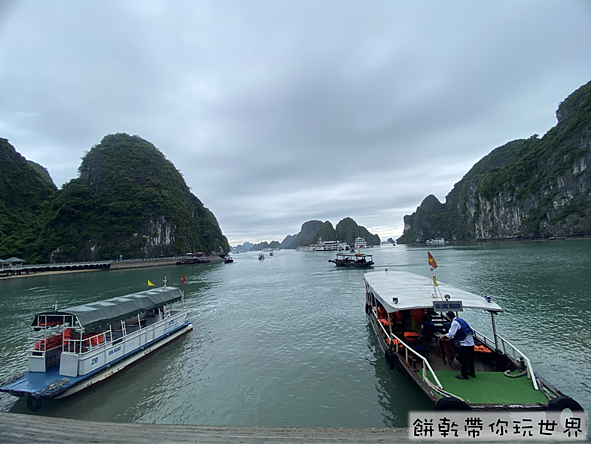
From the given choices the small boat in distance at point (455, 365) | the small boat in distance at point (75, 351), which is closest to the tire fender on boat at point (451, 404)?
the small boat in distance at point (455, 365)

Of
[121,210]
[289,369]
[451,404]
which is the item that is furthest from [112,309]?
[121,210]

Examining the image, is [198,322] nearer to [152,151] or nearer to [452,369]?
[452,369]

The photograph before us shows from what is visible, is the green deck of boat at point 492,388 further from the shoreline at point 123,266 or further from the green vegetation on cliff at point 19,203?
the green vegetation on cliff at point 19,203

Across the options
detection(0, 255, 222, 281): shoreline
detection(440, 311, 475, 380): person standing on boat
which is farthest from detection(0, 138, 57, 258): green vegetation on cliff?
detection(440, 311, 475, 380): person standing on boat

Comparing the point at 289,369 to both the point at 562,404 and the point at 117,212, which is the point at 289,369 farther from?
the point at 117,212

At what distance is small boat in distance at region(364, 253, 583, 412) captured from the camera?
6.41 meters

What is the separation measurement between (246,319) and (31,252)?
283 feet

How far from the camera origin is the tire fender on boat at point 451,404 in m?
6.32

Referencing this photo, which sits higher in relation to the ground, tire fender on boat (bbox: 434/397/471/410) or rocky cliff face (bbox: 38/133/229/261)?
rocky cliff face (bbox: 38/133/229/261)

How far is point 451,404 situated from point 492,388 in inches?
70.5

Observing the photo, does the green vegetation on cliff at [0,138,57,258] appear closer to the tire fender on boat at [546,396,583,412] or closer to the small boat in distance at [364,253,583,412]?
the small boat in distance at [364,253,583,412]

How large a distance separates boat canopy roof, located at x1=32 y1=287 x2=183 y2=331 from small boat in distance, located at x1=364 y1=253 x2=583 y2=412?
1201 centimetres

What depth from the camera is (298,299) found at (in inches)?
1097
